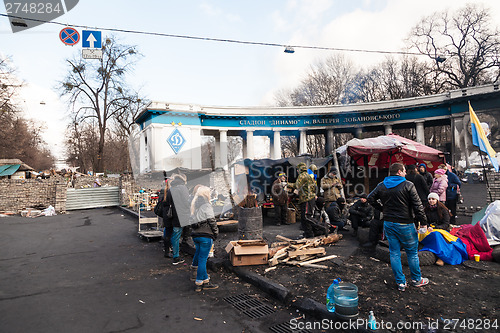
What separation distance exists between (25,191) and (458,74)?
46.9 meters

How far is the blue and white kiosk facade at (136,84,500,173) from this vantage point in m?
27.5

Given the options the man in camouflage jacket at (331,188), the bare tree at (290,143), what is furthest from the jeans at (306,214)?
the bare tree at (290,143)

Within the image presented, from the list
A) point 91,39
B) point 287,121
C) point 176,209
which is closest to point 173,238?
point 176,209

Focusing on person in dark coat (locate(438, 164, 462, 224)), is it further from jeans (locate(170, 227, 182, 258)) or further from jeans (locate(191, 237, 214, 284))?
jeans (locate(170, 227, 182, 258))

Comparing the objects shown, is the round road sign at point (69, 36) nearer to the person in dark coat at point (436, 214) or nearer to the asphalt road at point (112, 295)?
the asphalt road at point (112, 295)

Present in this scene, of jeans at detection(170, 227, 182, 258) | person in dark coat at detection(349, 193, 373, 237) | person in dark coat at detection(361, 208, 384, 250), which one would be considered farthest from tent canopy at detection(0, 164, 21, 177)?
person in dark coat at detection(361, 208, 384, 250)

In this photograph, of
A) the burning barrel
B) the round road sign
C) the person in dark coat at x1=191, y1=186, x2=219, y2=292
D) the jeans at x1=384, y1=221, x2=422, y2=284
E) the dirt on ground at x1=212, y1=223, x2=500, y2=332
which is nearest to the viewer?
the dirt on ground at x1=212, y1=223, x2=500, y2=332

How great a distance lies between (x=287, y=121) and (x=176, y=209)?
93.5ft

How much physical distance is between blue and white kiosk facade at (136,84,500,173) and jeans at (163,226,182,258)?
761 inches

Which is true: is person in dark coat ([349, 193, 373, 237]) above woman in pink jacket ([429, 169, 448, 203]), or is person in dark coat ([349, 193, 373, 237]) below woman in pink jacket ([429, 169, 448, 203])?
below

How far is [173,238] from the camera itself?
7.21 metres

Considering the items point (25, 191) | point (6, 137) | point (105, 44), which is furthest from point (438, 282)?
point (105, 44)

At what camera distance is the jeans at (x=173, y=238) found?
7125 mm

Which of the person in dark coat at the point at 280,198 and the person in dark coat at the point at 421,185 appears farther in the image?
the person in dark coat at the point at 280,198
